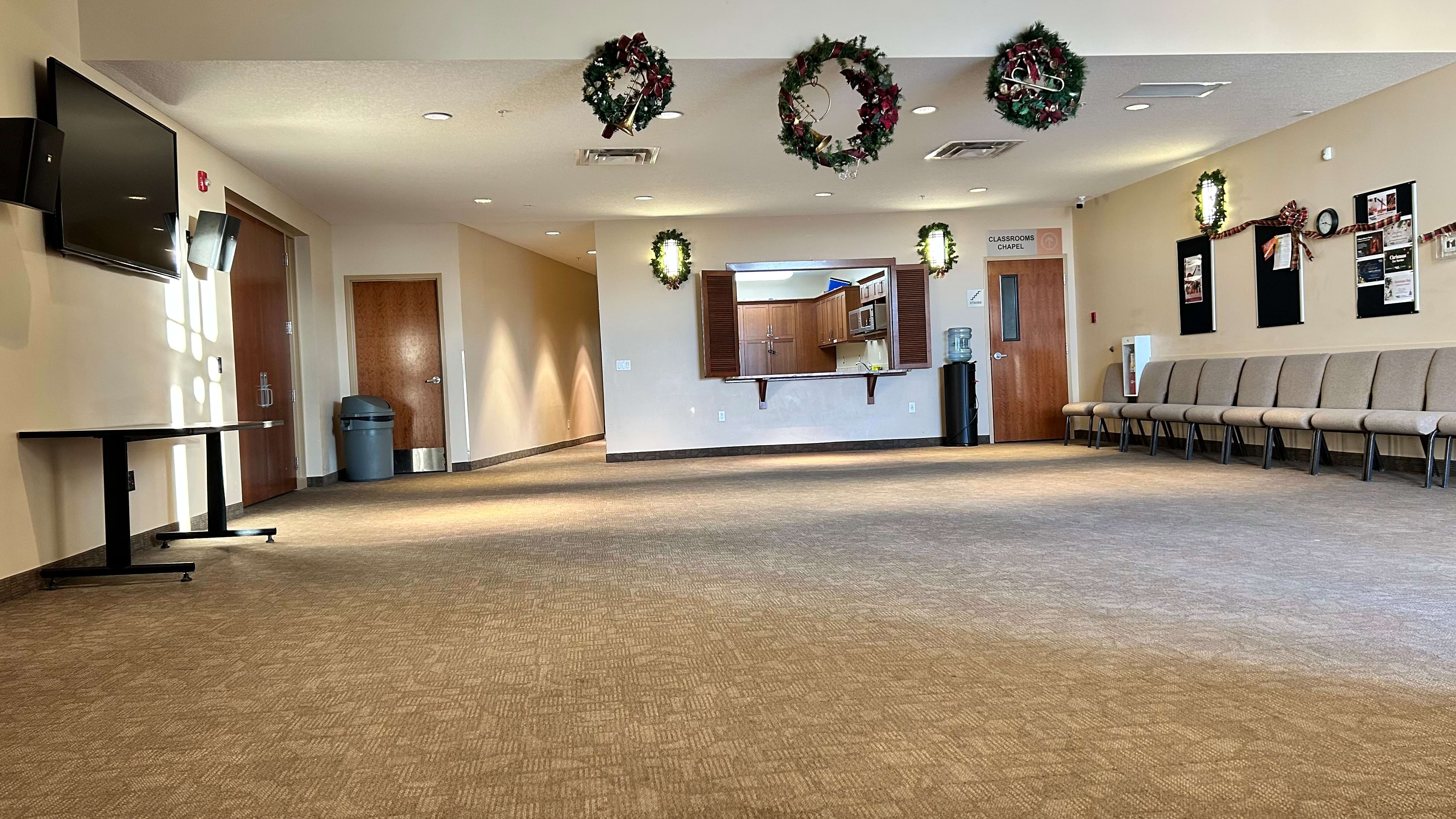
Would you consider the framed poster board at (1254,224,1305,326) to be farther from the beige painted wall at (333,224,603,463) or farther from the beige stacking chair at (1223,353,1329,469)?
the beige painted wall at (333,224,603,463)

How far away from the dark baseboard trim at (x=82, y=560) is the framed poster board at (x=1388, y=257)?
27.2 ft

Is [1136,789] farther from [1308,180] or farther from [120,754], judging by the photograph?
[1308,180]

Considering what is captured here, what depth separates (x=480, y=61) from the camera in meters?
5.35

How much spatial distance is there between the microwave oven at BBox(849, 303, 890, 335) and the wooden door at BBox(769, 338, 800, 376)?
3.17 ft

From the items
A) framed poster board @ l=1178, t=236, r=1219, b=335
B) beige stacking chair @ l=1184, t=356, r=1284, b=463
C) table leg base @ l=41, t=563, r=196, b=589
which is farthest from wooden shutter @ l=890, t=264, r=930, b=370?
table leg base @ l=41, t=563, r=196, b=589

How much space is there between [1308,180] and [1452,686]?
6396 millimetres

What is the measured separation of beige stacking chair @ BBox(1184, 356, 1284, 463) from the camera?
7.51m

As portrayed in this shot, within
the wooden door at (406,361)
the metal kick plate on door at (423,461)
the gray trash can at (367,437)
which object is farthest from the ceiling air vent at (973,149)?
the metal kick plate on door at (423,461)

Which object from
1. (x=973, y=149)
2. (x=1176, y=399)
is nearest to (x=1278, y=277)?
(x=1176, y=399)

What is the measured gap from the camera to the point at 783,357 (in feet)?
40.8

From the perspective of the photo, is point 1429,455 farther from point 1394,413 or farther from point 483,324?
point 483,324

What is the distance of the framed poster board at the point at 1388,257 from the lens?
6.59 meters

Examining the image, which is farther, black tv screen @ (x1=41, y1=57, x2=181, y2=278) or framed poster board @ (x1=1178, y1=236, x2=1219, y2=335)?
framed poster board @ (x1=1178, y1=236, x2=1219, y2=335)

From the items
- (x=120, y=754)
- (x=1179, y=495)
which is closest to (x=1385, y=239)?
A: (x=1179, y=495)
